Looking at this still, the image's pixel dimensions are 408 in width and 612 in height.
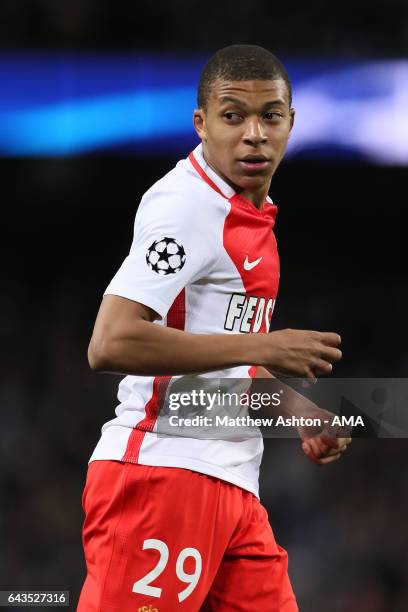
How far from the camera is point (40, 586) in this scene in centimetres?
502

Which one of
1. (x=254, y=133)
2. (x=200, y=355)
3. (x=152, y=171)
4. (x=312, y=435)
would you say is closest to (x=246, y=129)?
(x=254, y=133)

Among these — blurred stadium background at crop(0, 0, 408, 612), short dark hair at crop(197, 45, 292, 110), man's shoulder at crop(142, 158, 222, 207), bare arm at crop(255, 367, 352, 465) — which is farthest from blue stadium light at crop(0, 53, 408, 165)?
man's shoulder at crop(142, 158, 222, 207)

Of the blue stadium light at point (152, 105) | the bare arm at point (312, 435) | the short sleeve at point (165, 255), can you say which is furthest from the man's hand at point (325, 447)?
the blue stadium light at point (152, 105)

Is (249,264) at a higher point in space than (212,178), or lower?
lower

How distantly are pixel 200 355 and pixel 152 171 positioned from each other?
14.5 ft

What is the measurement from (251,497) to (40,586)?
2918 millimetres

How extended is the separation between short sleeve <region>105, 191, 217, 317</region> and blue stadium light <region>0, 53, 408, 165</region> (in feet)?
13.6

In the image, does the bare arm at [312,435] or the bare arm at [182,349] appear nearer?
the bare arm at [182,349]

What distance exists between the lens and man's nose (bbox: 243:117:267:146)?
236 centimetres

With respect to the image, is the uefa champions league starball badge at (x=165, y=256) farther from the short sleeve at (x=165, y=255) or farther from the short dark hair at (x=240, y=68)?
the short dark hair at (x=240, y=68)

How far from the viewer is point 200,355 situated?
209 cm

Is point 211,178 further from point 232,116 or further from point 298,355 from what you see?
point 298,355

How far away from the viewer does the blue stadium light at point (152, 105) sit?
6.21 meters

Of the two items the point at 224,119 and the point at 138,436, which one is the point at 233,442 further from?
the point at 224,119
